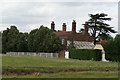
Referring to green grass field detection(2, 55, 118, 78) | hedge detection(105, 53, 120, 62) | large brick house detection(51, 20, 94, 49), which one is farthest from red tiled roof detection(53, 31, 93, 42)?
green grass field detection(2, 55, 118, 78)

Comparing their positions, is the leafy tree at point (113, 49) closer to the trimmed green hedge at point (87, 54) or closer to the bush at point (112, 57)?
the bush at point (112, 57)

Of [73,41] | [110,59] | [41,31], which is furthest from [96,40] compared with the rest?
[110,59]

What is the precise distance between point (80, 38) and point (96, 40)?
525 centimetres

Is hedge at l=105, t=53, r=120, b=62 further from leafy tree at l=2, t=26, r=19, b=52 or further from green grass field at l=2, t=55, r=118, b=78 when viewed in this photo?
leafy tree at l=2, t=26, r=19, b=52

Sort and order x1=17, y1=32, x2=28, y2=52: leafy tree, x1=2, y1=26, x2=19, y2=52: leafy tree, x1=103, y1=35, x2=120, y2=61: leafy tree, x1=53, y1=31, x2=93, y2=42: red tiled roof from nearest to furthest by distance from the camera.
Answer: x1=103, y1=35, x2=120, y2=61: leafy tree < x1=17, y1=32, x2=28, y2=52: leafy tree < x1=2, y1=26, x2=19, y2=52: leafy tree < x1=53, y1=31, x2=93, y2=42: red tiled roof

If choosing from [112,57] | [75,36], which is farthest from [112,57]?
[75,36]

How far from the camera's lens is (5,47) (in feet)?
267

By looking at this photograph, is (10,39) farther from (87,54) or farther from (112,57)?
(112,57)

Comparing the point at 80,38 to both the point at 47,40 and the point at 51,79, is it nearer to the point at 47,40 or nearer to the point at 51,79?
the point at 47,40

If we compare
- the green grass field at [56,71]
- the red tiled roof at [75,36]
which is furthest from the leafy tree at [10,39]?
the green grass field at [56,71]

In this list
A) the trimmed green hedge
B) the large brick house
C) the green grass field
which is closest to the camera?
the green grass field

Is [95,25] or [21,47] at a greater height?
[95,25]

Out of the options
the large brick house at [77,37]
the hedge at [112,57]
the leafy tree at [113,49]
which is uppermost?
the large brick house at [77,37]

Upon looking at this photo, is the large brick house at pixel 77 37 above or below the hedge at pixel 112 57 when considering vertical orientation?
above
